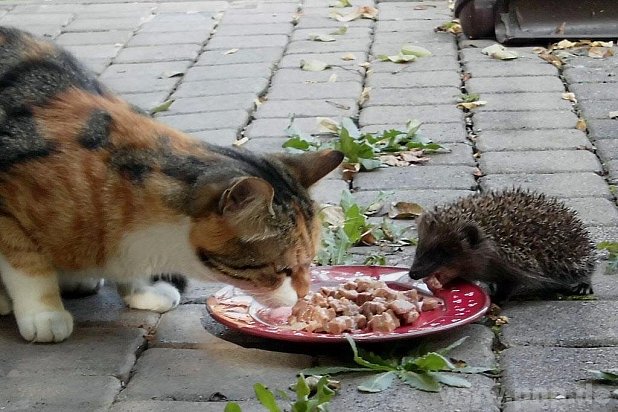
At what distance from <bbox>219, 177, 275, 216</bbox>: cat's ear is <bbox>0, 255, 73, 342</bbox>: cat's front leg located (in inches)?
31.4

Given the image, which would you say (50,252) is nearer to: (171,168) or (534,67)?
(171,168)

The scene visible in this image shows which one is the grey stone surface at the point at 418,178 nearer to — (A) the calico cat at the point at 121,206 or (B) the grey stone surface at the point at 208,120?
(B) the grey stone surface at the point at 208,120

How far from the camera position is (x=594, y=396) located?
3193mm

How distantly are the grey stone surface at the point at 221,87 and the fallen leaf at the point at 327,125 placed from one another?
2.54 feet

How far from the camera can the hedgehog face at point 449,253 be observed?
3.99 metres

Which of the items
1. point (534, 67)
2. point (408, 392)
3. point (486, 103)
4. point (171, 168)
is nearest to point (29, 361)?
point (171, 168)

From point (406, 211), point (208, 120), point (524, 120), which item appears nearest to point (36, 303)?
point (406, 211)

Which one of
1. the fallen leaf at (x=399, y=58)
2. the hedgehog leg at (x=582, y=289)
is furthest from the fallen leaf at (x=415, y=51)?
the hedgehog leg at (x=582, y=289)

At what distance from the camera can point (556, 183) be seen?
5004 mm

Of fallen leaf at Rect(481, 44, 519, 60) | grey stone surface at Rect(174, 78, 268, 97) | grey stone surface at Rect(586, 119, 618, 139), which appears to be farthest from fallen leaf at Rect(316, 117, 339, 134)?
fallen leaf at Rect(481, 44, 519, 60)

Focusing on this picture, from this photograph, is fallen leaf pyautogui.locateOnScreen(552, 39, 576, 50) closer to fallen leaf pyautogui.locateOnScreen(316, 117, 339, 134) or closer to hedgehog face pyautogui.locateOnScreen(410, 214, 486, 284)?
fallen leaf pyautogui.locateOnScreen(316, 117, 339, 134)

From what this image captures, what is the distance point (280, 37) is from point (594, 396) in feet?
16.5

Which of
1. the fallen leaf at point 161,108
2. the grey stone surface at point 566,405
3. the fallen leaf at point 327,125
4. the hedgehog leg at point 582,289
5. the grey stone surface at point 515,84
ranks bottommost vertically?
the grey stone surface at point 515,84

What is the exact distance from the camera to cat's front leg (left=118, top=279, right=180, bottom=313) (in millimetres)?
4012
